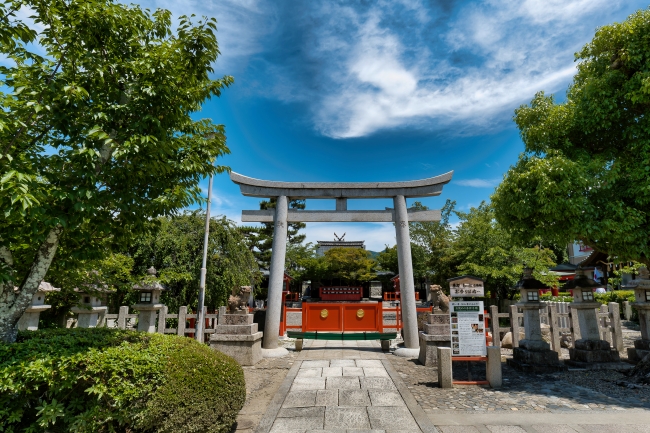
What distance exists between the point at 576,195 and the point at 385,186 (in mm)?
5131

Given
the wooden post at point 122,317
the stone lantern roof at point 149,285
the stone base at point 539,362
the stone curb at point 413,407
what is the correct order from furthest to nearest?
the wooden post at point 122,317 < the stone lantern roof at point 149,285 < the stone base at point 539,362 < the stone curb at point 413,407

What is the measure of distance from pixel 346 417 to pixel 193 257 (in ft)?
32.1

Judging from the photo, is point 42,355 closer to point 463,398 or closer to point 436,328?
point 463,398

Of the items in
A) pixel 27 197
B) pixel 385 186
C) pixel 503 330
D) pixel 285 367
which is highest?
pixel 385 186

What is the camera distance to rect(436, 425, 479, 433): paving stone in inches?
176

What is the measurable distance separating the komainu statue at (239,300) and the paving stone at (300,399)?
3.44 m

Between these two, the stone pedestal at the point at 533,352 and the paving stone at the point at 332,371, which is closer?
the paving stone at the point at 332,371

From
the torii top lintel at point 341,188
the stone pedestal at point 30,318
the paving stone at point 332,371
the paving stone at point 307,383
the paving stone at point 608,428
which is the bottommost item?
the paving stone at point 307,383

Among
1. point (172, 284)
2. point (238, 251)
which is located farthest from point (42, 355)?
point (238, 251)

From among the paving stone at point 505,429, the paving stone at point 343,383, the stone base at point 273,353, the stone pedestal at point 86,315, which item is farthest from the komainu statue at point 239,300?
the paving stone at point 505,429

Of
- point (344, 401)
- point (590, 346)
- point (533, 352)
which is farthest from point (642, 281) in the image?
point (344, 401)

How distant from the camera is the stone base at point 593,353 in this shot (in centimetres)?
820

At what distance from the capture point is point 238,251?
13.9m

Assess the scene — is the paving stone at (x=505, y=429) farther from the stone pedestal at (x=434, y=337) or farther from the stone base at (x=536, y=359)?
the stone base at (x=536, y=359)
